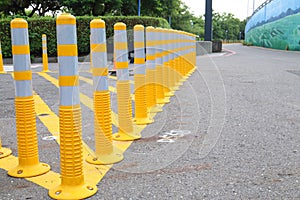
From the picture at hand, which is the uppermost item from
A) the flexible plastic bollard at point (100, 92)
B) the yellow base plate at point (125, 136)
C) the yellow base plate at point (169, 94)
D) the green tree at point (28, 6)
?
the green tree at point (28, 6)

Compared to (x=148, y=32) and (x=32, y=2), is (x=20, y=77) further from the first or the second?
(x=32, y=2)

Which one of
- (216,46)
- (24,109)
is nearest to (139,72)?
(24,109)

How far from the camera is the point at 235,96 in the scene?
7.55m

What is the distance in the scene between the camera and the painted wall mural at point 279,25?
30.3 metres

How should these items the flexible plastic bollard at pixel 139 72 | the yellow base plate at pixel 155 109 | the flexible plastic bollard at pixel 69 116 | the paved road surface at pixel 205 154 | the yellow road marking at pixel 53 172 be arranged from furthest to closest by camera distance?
the yellow base plate at pixel 155 109, the flexible plastic bollard at pixel 139 72, the yellow road marking at pixel 53 172, the paved road surface at pixel 205 154, the flexible plastic bollard at pixel 69 116

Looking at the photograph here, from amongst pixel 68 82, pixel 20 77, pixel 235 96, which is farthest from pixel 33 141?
pixel 235 96

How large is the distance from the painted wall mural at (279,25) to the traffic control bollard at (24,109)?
29504 millimetres

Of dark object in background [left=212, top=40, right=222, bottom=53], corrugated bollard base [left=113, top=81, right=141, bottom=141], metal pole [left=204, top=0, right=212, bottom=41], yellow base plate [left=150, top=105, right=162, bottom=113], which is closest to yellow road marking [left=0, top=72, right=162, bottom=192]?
corrugated bollard base [left=113, top=81, right=141, bottom=141]

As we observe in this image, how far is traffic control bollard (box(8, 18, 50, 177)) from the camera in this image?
3311mm

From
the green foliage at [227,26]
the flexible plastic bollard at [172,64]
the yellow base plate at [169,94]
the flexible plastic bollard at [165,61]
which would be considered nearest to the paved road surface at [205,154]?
the yellow base plate at [169,94]

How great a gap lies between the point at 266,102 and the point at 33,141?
4801 millimetres

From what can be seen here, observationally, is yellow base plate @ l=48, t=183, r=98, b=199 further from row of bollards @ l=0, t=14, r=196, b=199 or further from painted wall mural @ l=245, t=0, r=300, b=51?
painted wall mural @ l=245, t=0, r=300, b=51

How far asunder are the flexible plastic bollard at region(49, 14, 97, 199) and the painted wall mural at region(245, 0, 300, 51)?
1170 inches

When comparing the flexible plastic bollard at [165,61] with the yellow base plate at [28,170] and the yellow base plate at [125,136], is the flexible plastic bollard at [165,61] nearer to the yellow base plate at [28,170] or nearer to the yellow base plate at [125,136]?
the yellow base plate at [125,136]
